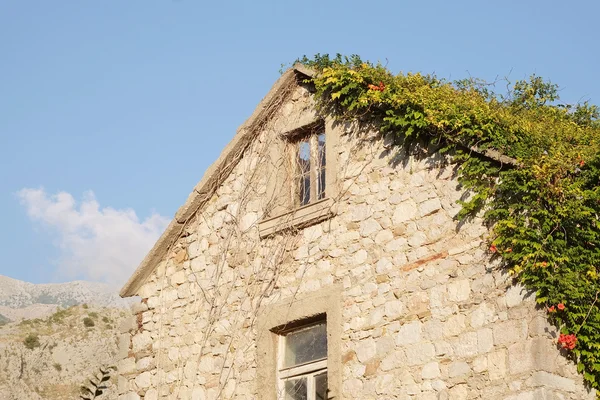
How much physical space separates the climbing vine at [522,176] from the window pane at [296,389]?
2.45 m

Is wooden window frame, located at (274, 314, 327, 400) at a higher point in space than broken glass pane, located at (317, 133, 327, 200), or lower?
lower

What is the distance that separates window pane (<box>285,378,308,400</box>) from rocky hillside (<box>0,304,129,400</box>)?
17.2m

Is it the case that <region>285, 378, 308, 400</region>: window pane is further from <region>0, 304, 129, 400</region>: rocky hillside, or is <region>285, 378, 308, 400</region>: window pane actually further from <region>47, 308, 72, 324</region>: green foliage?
<region>47, 308, 72, 324</region>: green foliage

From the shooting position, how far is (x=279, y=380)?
9438mm

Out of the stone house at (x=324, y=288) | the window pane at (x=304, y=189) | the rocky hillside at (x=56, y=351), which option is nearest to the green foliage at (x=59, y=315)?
the rocky hillside at (x=56, y=351)

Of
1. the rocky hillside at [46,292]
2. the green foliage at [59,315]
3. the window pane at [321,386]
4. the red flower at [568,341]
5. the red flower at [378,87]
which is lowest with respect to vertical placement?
the red flower at [568,341]

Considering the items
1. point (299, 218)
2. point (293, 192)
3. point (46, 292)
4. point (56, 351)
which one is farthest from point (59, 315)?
point (46, 292)

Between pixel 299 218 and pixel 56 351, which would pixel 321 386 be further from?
pixel 56 351

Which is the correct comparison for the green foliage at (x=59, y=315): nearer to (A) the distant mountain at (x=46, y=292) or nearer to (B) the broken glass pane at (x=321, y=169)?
(B) the broken glass pane at (x=321, y=169)

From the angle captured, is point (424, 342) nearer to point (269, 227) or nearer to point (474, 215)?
point (474, 215)

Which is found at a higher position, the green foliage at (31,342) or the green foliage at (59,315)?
the green foliage at (59,315)

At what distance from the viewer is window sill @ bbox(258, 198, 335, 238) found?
9664 mm

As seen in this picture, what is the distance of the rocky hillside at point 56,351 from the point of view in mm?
26516

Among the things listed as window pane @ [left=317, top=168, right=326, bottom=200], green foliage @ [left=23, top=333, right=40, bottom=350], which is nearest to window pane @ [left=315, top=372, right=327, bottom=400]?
window pane @ [left=317, top=168, right=326, bottom=200]
